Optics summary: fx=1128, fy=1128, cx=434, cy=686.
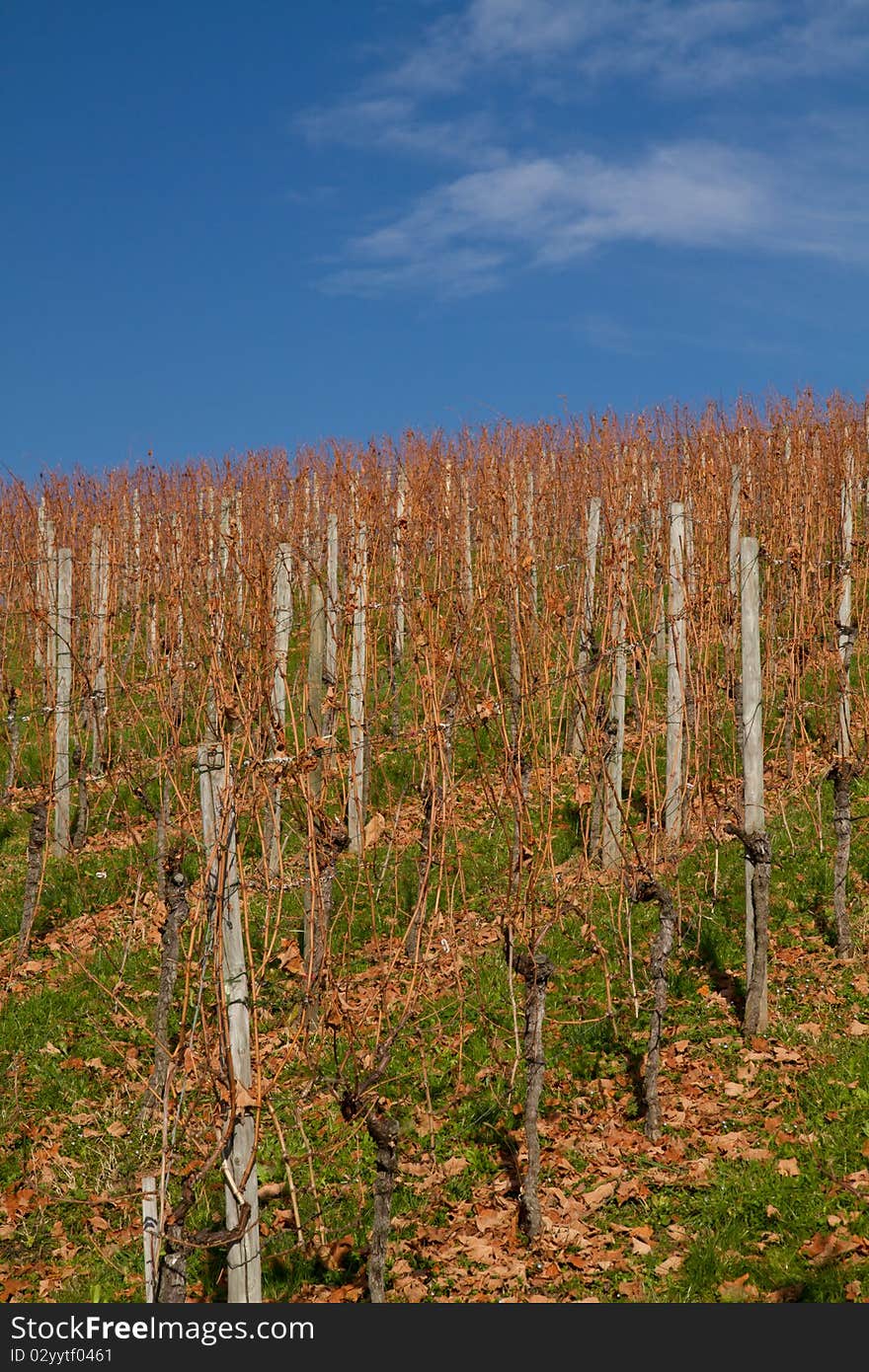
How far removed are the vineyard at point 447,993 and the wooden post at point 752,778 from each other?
25 mm

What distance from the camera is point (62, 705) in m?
10.3

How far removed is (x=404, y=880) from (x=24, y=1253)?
157 inches

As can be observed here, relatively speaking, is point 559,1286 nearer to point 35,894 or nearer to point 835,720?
point 35,894

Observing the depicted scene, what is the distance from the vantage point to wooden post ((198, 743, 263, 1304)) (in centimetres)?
371

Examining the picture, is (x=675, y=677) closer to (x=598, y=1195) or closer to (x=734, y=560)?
(x=734, y=560)

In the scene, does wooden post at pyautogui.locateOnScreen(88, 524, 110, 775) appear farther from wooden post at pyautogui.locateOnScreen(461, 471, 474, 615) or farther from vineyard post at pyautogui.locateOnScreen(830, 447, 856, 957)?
vineyard post at pyautogui.locateOnScreen(830, 447, 856, 957)

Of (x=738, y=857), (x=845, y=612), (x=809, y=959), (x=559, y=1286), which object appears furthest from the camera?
(x=845, y=612)

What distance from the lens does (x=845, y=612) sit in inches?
378

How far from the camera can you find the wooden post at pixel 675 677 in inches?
304

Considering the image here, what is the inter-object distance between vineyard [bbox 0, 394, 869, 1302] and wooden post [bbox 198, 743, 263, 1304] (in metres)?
0.01

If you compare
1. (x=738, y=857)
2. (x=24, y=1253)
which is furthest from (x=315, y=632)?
(x=24, y=1253)

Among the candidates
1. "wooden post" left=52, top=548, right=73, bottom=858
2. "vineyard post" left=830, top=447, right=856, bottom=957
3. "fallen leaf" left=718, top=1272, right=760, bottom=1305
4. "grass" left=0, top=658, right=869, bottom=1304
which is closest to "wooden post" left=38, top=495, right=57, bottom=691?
"wooden post" left=52, top=548, right=73, bottom=858

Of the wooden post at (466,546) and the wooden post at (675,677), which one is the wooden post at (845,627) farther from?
the wooden post at (466,546)

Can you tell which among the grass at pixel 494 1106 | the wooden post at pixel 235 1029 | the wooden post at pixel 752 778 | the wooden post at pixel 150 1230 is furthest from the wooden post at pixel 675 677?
the wooden post at pixel 150 1230
